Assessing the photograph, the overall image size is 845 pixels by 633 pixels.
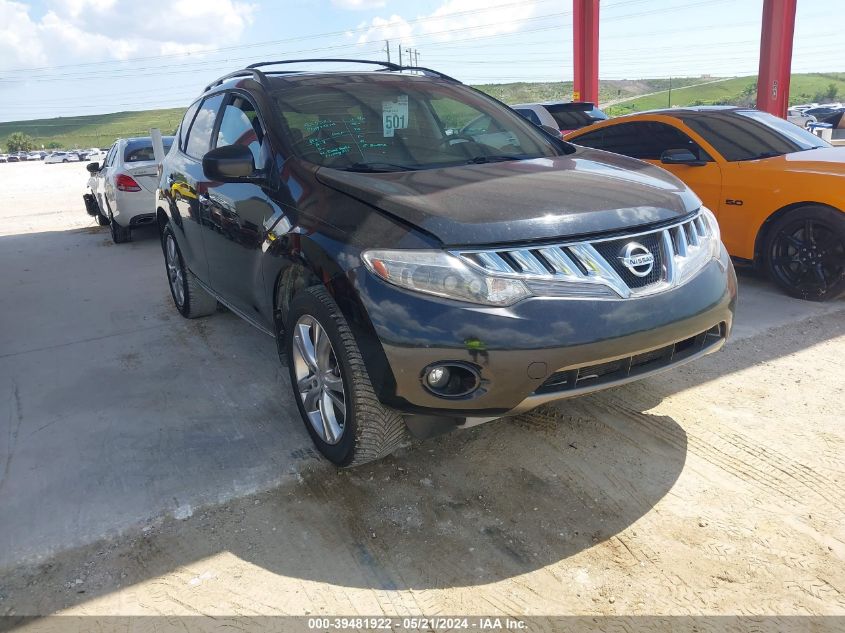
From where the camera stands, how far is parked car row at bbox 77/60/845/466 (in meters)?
2.35

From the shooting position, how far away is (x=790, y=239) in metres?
5.09

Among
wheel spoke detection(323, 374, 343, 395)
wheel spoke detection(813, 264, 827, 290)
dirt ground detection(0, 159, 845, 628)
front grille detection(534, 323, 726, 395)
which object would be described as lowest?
dirt ground detection(0, 159, 845, 628)

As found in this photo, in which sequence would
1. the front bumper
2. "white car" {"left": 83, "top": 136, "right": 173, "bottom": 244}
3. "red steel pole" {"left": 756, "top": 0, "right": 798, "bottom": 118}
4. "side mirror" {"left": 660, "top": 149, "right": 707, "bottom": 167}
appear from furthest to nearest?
"red steel pole" {"left": 756, "top": 0, "right": 798, "bottom": 118} < "white car" {"left": 83, "top": 136, "right": 173, "bottom": 244} < "side mirror" {"left": 660, "top": 149, "right": 707, "bottom": 167} < the front bumper

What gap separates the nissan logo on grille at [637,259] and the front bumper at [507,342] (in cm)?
11

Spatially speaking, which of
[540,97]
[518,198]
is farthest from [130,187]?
[540,97]

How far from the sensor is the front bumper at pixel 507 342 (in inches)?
91.0

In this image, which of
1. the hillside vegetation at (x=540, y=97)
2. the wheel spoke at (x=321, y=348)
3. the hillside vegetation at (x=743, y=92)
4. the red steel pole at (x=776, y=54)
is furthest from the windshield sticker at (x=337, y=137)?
the hillside vegetation at (x=540, y=97)

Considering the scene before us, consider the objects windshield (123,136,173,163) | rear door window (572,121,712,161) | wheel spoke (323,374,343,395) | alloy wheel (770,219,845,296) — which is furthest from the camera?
windshield (123,136,173,163)

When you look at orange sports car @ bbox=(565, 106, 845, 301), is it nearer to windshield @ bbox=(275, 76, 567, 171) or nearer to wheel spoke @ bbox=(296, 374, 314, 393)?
windshield @ bbox=(275, 76, 567, 171)

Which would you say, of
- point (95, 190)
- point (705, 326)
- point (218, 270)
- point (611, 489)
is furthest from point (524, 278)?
point (95, 190)

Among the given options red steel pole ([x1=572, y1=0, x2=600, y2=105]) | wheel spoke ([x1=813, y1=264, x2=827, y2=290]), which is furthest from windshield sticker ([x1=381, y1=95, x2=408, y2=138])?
red steel pole ([x1=572, y1=0, x2=600, y2=105])

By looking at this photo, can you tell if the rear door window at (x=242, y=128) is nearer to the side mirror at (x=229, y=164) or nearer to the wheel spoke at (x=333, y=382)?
the side mirror at (x=229, y=164)

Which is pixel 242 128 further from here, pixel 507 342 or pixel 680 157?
pixel 680 157

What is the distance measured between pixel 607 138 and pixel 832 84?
118 meters
